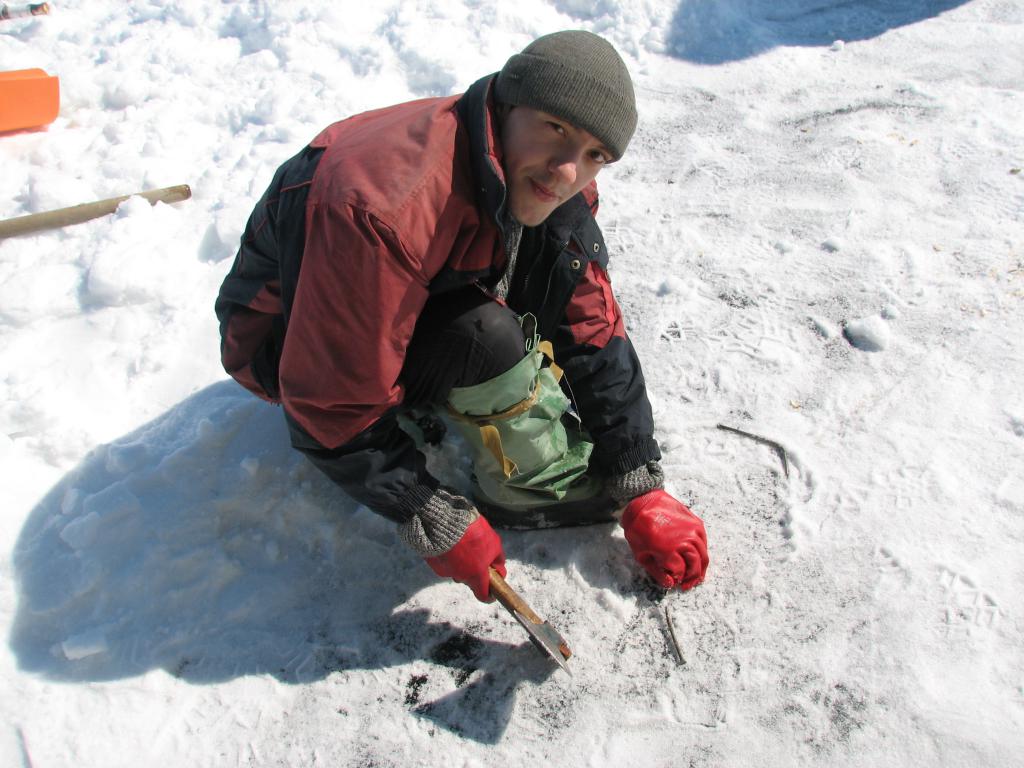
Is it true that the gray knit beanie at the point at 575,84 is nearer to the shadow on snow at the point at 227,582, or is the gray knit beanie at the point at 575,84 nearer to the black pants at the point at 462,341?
the black pants at the point at 462,341

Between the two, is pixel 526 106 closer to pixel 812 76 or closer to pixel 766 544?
pixel 766 544

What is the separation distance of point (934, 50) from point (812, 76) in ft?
1.70

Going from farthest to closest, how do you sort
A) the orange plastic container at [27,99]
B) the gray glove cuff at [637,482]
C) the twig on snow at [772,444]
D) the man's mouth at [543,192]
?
the orange plastic container at [27,99] < the twig on snow at [772,444] < the gray glove cuff at [637,482] < the man's mouth at [543,192]

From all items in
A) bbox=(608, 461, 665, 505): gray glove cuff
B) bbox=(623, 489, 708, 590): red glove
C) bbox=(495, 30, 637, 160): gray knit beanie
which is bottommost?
bbox=(623, 489, 708, 590): red glove

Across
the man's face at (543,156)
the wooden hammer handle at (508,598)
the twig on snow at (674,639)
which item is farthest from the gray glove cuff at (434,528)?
the man's face at (543,156)

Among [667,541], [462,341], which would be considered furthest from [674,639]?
[462,341]

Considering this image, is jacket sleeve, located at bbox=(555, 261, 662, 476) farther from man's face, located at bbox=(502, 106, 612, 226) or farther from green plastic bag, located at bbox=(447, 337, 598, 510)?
man's face, located at bbox=(502, 106, 612, 226)

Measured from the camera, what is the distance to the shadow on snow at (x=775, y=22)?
3326 millimetres

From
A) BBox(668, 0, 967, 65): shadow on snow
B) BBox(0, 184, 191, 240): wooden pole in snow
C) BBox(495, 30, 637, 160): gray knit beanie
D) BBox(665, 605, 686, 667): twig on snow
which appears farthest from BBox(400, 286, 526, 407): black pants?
BBox(668, 0, 967, 65): shadow on snow

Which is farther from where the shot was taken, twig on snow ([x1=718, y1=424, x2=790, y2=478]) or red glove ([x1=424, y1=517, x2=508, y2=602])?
twig on snow ([x1=718, y1=424, x2=790, y2=478])

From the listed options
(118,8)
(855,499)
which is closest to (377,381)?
(855,499)

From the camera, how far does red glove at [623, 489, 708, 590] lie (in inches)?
66.6

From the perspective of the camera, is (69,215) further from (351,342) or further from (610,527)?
(610,527)

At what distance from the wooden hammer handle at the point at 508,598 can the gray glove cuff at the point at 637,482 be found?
1.11 ft
